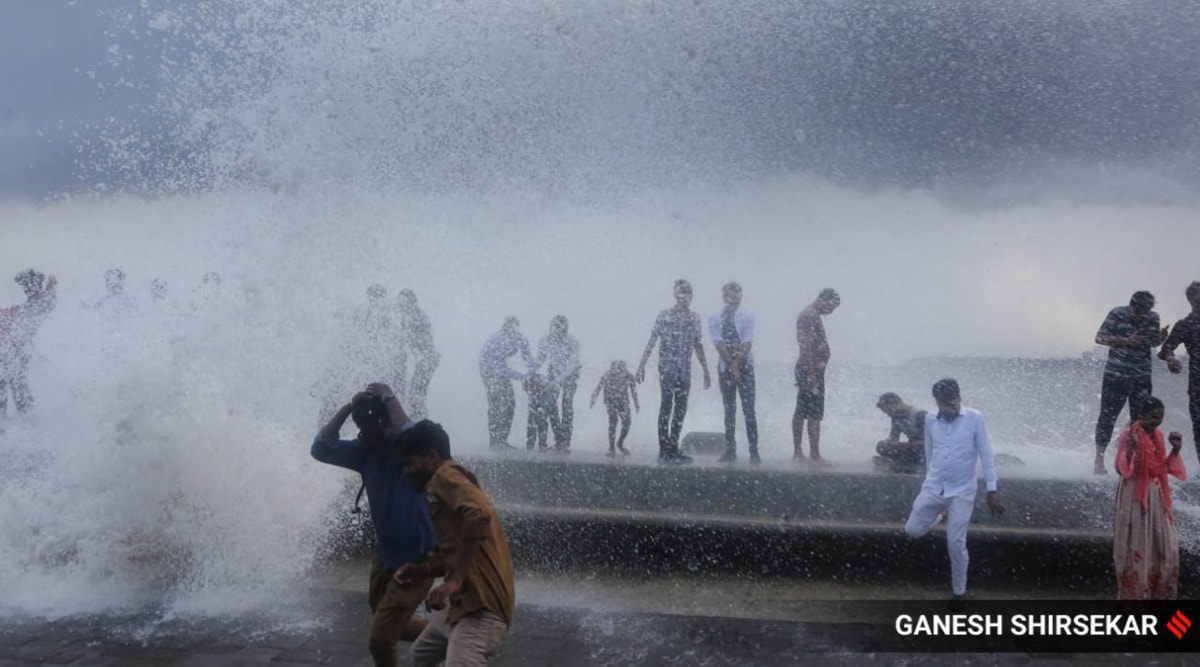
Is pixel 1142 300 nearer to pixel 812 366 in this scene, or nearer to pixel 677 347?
pixel 812 366

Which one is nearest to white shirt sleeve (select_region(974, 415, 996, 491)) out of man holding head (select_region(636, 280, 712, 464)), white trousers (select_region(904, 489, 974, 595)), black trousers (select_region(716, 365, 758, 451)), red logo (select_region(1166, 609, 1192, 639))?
white trousers (select_region(904, 489, 974, 595))

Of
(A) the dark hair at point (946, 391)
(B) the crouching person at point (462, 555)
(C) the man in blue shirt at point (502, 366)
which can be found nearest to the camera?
(B) the crouching person at point (462, 555)

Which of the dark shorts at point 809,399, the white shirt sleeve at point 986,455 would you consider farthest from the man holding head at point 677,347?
the white shirt sleeve at point 986,455

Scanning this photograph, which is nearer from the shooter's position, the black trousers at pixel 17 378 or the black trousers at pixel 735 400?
the black trousers at pixel 735 400

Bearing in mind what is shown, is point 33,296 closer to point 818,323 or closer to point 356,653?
point 356,653

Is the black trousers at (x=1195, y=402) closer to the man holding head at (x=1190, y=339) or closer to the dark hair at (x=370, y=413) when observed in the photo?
the man holding head at (x=1190, y=339)

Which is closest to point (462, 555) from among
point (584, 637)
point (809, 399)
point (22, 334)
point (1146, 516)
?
point (584, 637)

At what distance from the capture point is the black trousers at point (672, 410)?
7484 millimetres

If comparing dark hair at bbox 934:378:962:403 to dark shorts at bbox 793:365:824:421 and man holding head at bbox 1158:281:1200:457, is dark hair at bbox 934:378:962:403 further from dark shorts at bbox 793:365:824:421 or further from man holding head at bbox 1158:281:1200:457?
man holding head at bbox 1158:281:1200:457

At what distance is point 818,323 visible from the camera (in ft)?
25.4

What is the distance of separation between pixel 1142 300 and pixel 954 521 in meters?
3.14

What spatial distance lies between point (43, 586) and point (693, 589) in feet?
14.1

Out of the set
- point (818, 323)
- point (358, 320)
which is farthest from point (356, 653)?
point (818, 323)

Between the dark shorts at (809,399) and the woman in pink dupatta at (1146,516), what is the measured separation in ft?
9.39
